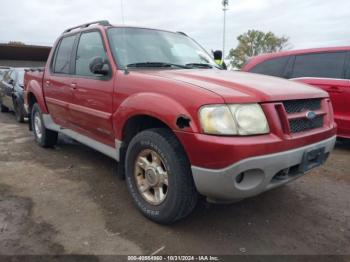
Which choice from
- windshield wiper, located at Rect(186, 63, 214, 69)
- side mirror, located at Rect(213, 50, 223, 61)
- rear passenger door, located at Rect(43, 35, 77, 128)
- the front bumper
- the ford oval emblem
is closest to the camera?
the front bumper

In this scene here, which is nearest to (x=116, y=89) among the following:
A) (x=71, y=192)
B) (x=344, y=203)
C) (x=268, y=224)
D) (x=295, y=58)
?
(x=71, y=192)

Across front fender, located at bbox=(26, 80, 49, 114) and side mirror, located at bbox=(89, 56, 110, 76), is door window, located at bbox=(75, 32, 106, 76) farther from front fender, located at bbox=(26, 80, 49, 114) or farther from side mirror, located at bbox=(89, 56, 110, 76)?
front fender, located at bbox=(26, 80, 49, 114)

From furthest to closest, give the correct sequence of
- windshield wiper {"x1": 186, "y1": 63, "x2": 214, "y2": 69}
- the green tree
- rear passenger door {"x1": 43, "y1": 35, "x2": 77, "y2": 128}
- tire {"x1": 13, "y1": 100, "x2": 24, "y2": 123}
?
the green tree < tire {"x1": 13, "y1": 100, "x2": 24, "y2": 123} < rear passenger door {"x1": 43, "y1": 35, "x2": 77, "y2": 128} < windshield wiper {"x1": 186, "y1": 63, "x2": 214, "y2": 69}

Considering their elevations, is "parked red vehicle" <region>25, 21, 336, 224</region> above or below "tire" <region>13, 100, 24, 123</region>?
above

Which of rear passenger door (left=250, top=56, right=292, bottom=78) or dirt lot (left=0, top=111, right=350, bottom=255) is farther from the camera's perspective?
rear passenger door (left=250, top=56, right=292, bottom=78)

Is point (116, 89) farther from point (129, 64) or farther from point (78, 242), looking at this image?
point (78, 242)

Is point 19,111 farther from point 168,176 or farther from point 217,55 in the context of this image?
point 168,176

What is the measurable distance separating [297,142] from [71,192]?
2.48 m

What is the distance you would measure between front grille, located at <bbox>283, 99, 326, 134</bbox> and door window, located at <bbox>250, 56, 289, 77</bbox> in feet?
10.9

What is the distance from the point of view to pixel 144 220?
3197mm

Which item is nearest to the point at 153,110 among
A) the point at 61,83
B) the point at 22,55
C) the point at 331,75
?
the point at 61,83

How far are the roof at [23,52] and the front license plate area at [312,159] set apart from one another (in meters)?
26.4

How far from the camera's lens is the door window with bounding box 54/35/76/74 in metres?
4.68

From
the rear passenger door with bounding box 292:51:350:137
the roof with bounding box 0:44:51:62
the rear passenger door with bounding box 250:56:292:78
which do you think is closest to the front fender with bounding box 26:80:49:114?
the rear passenger door with bounding box 250:56:292:78
